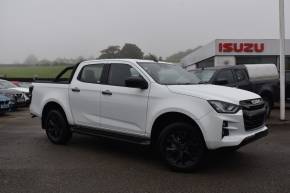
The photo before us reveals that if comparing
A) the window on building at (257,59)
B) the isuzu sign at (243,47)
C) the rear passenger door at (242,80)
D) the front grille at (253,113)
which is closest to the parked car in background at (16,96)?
the rear passenger door at (242,80)

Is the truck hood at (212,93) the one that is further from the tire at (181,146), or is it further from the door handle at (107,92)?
the door handle at (107,92)

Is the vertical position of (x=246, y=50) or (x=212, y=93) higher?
(x=246, y=50)

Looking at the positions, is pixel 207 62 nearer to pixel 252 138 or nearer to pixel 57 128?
pixel 57 128

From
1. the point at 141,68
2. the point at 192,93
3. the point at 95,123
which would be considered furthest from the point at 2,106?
the point at 192,93

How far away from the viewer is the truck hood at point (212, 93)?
5.80 metres

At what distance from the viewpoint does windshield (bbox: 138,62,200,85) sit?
6.62m

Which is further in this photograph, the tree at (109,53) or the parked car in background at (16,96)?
the parked car in background at (16,96)

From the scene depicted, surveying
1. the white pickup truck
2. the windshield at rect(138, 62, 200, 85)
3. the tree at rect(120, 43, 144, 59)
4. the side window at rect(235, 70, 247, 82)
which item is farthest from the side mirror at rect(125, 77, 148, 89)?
the side window at rect(235, 70, 247, 82)

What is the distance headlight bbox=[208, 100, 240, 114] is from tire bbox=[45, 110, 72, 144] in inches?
140

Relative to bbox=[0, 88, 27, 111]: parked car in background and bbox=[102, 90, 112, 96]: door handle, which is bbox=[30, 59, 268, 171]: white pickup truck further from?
bbox=[0, 88, 27, 111]: parked car in background

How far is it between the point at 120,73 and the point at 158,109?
128 centimetres

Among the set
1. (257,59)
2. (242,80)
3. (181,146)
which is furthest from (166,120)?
(257,59)

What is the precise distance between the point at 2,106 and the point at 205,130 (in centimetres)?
986

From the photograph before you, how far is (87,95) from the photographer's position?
24.2 feet
